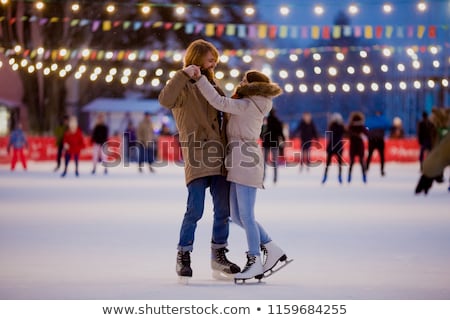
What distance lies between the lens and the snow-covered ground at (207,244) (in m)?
6.64

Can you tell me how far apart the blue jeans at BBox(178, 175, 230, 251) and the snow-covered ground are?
0.27 meters

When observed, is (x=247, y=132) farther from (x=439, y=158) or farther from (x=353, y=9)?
(x=353, y=9)

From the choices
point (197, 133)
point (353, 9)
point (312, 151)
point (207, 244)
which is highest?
point (353, 9)

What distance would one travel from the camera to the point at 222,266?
7.17 meters

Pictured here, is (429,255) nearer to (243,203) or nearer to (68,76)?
(243,203)

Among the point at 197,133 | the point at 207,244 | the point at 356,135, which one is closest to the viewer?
the point at 197,133

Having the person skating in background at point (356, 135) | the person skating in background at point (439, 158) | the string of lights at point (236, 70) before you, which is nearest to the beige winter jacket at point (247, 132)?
the person skating in background at point (439, 158)

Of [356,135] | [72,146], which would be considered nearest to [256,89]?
[356,135]

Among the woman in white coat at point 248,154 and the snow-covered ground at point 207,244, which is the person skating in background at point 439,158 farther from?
the woman in white coat at point 248,154

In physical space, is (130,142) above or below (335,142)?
below

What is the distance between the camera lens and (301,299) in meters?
6.23

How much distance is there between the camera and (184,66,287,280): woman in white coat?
699 cm

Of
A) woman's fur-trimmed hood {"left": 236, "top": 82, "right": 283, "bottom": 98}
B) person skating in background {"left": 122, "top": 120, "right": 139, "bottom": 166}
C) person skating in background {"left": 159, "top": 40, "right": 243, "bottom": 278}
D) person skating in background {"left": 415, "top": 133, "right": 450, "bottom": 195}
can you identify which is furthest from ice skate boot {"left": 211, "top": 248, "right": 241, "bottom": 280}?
person skating in background {"left": 122, "top": 120, "right": 139, "bottom": 166}

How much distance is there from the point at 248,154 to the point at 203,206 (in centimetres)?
50
